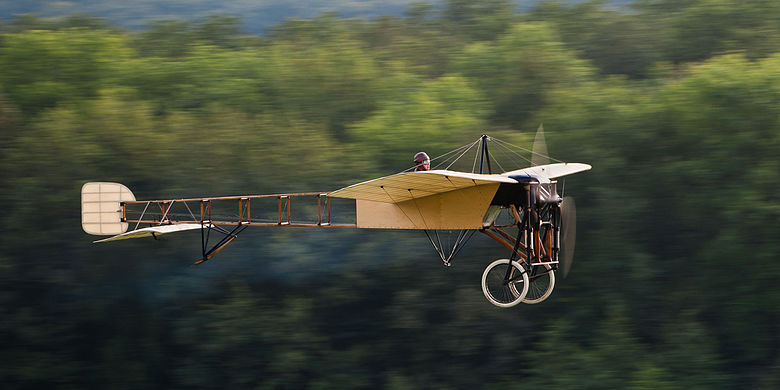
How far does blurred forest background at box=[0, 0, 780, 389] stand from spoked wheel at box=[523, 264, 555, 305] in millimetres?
7303

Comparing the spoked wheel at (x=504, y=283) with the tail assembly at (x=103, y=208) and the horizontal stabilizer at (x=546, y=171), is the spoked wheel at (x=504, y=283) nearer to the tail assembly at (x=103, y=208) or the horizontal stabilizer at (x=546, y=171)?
the horizontal stabilizer at (x=546, y=171)

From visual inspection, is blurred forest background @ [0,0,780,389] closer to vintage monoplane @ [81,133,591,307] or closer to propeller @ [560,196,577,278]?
vintage monoplane @ [81,133,591,307]

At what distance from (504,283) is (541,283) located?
3.87 feet

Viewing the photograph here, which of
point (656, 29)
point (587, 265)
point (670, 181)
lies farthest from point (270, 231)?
point (656, 29)

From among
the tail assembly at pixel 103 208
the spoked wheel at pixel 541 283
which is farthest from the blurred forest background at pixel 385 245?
the spoked wheel at pixel 541 283

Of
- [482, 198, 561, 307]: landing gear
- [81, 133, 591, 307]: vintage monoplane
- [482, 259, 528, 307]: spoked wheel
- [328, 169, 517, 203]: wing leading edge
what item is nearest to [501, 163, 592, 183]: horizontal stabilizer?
[81, 133, 591, 307]: vintage monoplane

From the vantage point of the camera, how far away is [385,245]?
1991 cm

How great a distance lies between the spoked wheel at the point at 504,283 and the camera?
36.9ft

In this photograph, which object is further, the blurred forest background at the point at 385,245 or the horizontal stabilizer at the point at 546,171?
the blurred forest background at the point at 385,245

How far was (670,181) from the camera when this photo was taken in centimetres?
2031

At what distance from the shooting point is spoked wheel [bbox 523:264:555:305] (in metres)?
11.2

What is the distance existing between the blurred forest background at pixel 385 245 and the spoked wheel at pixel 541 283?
730 cm

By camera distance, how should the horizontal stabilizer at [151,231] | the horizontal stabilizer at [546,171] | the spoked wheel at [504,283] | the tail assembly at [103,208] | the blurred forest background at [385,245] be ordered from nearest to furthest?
the horizontal stabilizer at [546,171]
the spoked wheel at [504,283]
the horizontal stabilizer at [151,231]
the tail assembly at [103,208]
the blurred forest background at [385,245]

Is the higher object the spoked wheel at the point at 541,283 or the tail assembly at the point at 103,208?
the tail assembly at the point at 103,208
